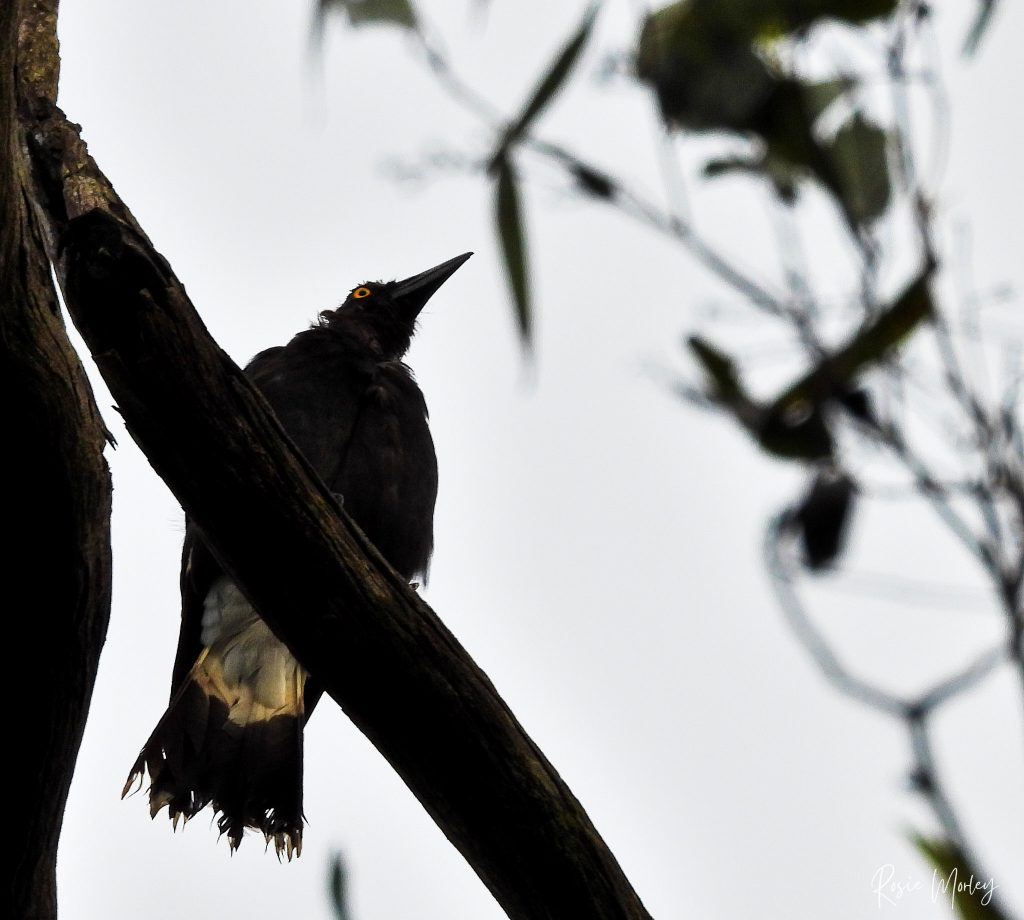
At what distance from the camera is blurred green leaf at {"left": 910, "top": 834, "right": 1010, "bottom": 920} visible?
107 centimetres

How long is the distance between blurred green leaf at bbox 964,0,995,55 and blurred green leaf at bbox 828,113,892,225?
0.43ft

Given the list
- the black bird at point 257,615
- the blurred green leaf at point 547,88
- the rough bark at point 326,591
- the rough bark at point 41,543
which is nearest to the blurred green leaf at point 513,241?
the blurred green leaf at point 547,88

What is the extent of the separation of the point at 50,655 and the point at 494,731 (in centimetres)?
82

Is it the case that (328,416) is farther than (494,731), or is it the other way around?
(328,416)

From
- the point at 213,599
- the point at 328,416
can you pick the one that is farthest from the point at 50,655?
the point at 328,416

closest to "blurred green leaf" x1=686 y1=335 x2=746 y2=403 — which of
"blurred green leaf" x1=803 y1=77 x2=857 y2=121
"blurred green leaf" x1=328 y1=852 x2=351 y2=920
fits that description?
"blurred green leaf" x1=803 y1=77 x2=857 y2=121

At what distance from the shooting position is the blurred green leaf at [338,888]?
77.1 inches

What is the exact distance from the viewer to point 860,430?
140 cm

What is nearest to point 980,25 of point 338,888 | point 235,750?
point 338,888

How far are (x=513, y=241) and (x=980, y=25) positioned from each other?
24.5 inches

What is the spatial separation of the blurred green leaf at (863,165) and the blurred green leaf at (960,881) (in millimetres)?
677

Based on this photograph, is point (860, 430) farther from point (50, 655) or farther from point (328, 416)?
point (328, 416)

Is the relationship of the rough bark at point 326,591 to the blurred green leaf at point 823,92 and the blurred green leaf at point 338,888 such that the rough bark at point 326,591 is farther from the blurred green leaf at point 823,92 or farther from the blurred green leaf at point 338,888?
the blurred green leaf at point 823,92

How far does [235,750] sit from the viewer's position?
3625mm
